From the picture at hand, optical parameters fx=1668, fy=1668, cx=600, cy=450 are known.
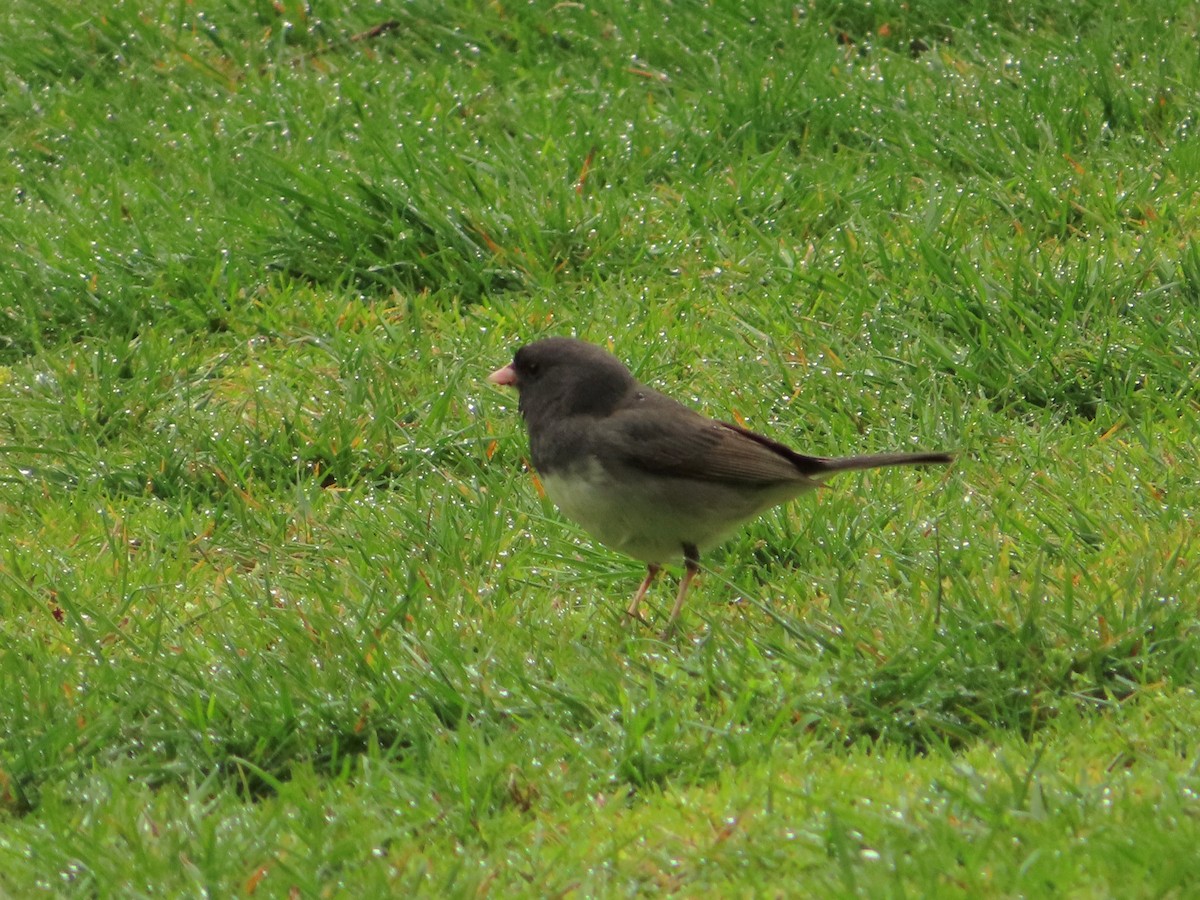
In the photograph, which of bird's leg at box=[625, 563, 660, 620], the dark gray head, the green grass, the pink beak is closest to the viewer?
the green grass

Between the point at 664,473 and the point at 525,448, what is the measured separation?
0.86m

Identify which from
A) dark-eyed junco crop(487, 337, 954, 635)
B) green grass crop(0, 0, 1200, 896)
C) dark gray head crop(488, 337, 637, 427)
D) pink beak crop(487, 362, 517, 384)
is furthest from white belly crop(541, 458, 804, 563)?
pink beak crop(487, 362, 517, 384)

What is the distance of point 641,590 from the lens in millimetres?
4359

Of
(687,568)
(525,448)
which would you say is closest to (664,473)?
(687,568)

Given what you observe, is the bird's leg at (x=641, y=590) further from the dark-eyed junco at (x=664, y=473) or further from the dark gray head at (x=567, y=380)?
the dark gray head at (x=567, y=380)

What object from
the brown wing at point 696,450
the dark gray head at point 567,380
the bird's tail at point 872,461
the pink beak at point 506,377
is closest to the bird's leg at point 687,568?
the brown wing at point 696,450

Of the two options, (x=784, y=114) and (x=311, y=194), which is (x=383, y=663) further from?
(x=784, y=114)

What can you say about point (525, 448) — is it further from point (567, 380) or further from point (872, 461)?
point (872, 461)

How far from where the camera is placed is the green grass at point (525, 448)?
10.6 feet

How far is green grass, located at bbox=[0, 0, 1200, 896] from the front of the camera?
324cm

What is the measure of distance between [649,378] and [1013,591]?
1.99m

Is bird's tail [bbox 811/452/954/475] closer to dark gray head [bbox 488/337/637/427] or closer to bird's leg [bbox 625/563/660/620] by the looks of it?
bird's leg [bbox 625/563/660/620]

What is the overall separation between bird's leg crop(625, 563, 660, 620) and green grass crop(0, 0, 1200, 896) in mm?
53

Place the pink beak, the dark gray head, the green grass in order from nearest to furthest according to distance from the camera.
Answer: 1. the green grass
2. the dark gray head
3. the pink beak
